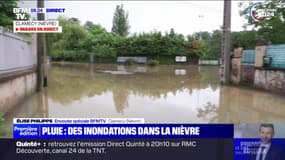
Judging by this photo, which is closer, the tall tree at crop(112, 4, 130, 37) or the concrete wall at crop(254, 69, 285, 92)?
the concrete wall at crop(254, 69, 285, 92)

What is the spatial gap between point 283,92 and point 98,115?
20.4 ft

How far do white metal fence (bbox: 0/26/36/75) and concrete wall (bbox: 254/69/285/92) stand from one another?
807 cm

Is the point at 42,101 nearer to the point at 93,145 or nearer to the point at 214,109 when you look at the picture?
the point at 214,109

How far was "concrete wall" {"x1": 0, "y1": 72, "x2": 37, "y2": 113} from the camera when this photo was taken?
5.14 meters

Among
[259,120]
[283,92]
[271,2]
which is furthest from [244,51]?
[259,120]

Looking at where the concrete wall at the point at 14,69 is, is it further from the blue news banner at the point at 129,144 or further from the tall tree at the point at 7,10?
the blue news banner at the point at 129,144

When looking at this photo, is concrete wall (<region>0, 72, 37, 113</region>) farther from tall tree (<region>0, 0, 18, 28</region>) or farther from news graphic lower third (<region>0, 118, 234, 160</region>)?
news graphic lower third (<region>0, 118, 234, 160</region>)

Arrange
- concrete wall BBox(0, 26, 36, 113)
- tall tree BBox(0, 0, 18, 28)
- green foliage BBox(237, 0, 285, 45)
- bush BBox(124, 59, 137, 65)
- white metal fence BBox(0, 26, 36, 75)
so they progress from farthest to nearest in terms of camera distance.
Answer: bush BBox(124, 59, 137, 65)
green foliage BBox(237, 0, 285, 45)
tall tree BBox(0, 0, 18, 28)
white metal fence BBox(0, 26, 36, 75)
concrete wall BBox(0, 26, 36, 113)

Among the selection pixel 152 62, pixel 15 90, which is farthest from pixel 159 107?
pixel 152 62

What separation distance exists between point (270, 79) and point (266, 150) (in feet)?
24.2

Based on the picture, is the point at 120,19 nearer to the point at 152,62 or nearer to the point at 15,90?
the point at 15,90

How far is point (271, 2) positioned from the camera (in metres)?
10.0

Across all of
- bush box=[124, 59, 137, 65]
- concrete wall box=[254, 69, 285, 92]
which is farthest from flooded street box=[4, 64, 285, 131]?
bush box=[124, 59, 137, 65]

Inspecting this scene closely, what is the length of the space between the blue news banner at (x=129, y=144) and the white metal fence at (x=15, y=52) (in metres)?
3.55
